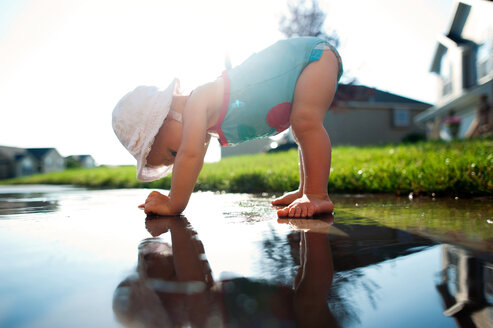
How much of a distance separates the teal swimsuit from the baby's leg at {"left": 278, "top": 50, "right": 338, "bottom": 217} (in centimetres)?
6

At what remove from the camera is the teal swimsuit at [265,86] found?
2.07 meters

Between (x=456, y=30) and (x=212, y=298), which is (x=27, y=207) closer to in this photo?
(x=212, y=298)

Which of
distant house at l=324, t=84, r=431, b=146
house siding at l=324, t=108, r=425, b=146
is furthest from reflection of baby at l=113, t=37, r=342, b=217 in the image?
house siding at l=324, t=108, r=425, b=146

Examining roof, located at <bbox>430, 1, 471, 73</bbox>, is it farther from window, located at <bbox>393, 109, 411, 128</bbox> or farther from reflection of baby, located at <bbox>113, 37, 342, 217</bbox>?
reflection of baby, located at <bbox>113, 37, 342, 217</bbox>

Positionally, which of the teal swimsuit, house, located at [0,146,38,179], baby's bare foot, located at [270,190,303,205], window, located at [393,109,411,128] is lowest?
baby's bare foot, located at [270,190,303,205]

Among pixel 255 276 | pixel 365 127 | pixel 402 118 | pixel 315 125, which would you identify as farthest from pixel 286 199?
pixel 402 118

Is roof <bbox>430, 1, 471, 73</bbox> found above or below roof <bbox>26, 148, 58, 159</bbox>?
above

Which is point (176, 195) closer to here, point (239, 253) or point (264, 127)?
point (264, 127)

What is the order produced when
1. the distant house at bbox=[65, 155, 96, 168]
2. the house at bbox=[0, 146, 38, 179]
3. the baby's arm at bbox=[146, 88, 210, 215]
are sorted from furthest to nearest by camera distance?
the distant house at bbox=[65, 155, 96, 168] < the house at bbox=[0, 146, 38, 179] < the baby's arm at bbox=[146, 88, 210, 215]

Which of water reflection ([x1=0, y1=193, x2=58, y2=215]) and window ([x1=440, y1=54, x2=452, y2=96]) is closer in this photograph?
water reflection ([x1=0, y1=193, x2=58, y2=215])

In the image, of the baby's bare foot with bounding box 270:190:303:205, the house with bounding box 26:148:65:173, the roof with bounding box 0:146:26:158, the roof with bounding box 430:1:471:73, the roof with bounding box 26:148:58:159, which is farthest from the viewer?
the roof with bounding box 26:148:58:159

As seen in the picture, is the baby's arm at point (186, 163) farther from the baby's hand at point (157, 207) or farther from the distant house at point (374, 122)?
the distant house at point (374, 122)

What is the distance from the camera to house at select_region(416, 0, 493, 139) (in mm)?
11695

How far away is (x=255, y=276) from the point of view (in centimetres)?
77
